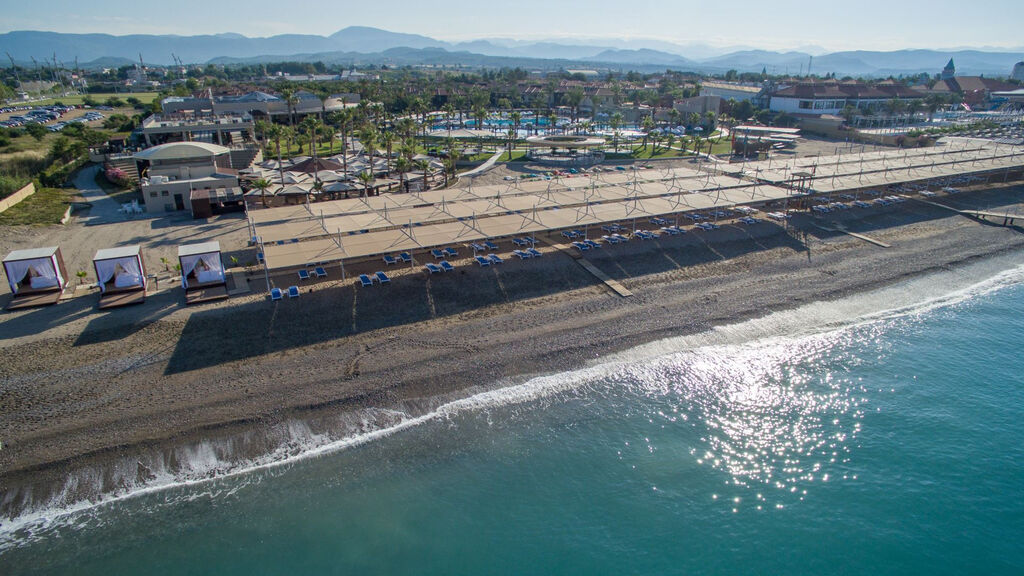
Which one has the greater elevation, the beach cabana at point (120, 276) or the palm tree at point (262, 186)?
the palm tree at point (262, 186)

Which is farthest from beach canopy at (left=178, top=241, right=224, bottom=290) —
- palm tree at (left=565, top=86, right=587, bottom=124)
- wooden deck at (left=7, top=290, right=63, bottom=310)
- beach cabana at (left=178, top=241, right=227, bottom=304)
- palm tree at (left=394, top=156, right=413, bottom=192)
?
palm tree at (left=565, top=86, right=587, bottom=124)

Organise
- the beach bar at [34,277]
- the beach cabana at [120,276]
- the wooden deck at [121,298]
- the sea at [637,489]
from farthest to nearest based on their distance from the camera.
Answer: the beach cabana at [120,276] < the beach bar at [34,277] < the wooden deck at [121,298] < the sea at [637,489]

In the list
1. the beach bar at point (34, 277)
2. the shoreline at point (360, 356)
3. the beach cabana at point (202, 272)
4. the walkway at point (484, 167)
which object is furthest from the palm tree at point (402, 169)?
the beach bar at point (34, 277)

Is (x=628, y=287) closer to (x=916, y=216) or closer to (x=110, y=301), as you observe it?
(x=110, y=301)

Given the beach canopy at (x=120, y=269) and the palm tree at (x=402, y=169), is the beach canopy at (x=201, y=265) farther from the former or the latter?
the palm tree at (x=402, y=169)

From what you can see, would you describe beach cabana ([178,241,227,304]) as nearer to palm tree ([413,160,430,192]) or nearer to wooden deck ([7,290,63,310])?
wooden deck ([7,290,63,310])

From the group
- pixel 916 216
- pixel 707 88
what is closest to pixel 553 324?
pixel 916 216

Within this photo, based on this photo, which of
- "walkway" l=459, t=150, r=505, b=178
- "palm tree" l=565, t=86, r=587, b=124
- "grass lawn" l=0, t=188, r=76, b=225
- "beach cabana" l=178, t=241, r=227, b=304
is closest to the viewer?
"beach cabana" l=178, t=241, r=227, b=304
